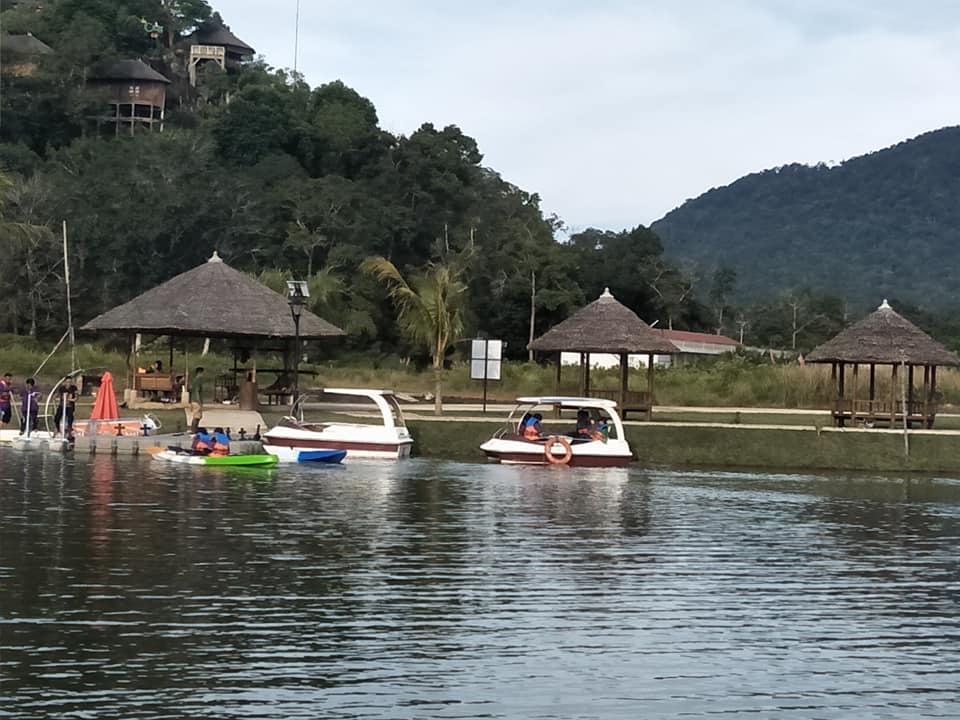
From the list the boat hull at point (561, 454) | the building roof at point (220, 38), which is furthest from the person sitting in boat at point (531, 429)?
the building roof at point (220, 38)

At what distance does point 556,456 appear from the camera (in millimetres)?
39844

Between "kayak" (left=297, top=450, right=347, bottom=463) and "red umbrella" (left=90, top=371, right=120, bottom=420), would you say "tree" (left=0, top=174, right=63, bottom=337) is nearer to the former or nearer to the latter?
"red umbrella" (left=90, top=371, right=120, bottom=420)

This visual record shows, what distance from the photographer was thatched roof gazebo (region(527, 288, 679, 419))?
4712cm

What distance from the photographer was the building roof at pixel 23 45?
11881 cm

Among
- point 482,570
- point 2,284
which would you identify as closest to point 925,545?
point 482,570

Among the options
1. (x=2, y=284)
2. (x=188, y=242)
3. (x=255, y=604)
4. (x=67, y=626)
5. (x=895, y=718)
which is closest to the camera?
(x=895, y=718)

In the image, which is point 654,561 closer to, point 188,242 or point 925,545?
point 925,545

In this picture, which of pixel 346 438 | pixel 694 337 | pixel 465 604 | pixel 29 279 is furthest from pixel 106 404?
pixel 694 337

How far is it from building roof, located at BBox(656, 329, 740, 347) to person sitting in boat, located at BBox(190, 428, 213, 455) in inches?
2071

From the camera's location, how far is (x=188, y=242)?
87.3m

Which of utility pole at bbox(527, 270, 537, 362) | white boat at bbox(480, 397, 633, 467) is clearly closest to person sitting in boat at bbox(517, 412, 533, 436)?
white boat at bbox(480, 397, 633, 467)

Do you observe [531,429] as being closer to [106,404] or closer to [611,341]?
[611,341]

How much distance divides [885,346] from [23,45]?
9019 centimetres

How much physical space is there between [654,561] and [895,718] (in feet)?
30.3
